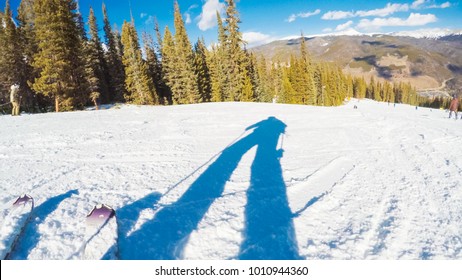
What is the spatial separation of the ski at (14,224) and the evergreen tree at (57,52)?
79.0ft

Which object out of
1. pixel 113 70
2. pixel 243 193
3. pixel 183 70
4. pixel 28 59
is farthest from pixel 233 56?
pixel 243 193

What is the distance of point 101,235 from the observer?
161 inches

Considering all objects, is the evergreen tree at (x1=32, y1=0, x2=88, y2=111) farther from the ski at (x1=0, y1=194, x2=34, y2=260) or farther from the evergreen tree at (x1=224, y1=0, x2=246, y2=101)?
the ski at (x1=0, y1=194, x2=34, y2=260)

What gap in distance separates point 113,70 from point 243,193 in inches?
1755

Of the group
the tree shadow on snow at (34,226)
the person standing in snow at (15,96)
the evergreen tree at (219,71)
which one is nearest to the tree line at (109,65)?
the evergreen tree at (219,71)

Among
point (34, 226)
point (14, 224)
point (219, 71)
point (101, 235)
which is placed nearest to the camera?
point (101, 235)

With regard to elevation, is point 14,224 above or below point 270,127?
above

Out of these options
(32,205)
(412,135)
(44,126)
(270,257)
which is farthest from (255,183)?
(44,126)

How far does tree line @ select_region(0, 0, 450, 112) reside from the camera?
25438mm

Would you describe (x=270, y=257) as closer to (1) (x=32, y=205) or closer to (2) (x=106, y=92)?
(1) (x=32, y=205)

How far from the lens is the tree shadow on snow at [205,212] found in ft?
13.5

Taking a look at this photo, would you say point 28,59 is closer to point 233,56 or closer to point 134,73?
point 134,73

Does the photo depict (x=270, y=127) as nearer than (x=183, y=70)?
Yes
